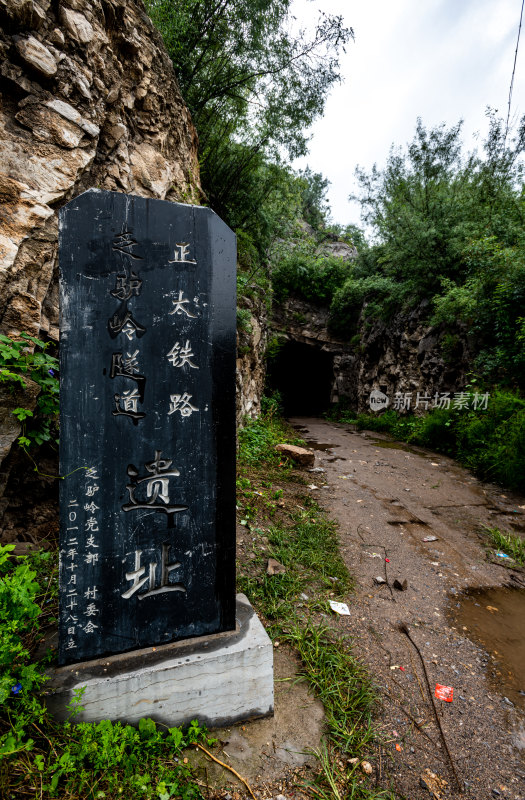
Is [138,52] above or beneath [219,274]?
above

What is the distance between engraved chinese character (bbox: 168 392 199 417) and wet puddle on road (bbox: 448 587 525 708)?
8.69 ft

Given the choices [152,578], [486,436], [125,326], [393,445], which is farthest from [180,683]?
[393,445]

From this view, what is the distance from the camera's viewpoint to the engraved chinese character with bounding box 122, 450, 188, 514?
1675 millimetres

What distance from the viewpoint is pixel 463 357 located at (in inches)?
325

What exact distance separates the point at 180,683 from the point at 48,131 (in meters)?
3.83

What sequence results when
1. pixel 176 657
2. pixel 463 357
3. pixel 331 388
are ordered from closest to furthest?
pixel 176 657 < pixel 463 357 < pixel 331 388

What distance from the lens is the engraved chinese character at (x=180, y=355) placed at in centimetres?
170

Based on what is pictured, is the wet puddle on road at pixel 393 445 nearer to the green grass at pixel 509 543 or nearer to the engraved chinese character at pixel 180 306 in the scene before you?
the green grass at pixel 509 543

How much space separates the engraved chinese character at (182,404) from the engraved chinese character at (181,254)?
0.67m

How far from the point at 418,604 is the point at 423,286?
950 centimetres

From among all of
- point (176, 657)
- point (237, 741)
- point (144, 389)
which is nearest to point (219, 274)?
point (144, 389)

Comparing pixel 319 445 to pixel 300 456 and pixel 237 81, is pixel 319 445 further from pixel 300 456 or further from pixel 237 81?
pixel 237 81

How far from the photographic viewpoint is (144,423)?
5.49 feet

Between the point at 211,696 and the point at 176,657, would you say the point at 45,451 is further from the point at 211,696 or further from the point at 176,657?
the point at 211,696
